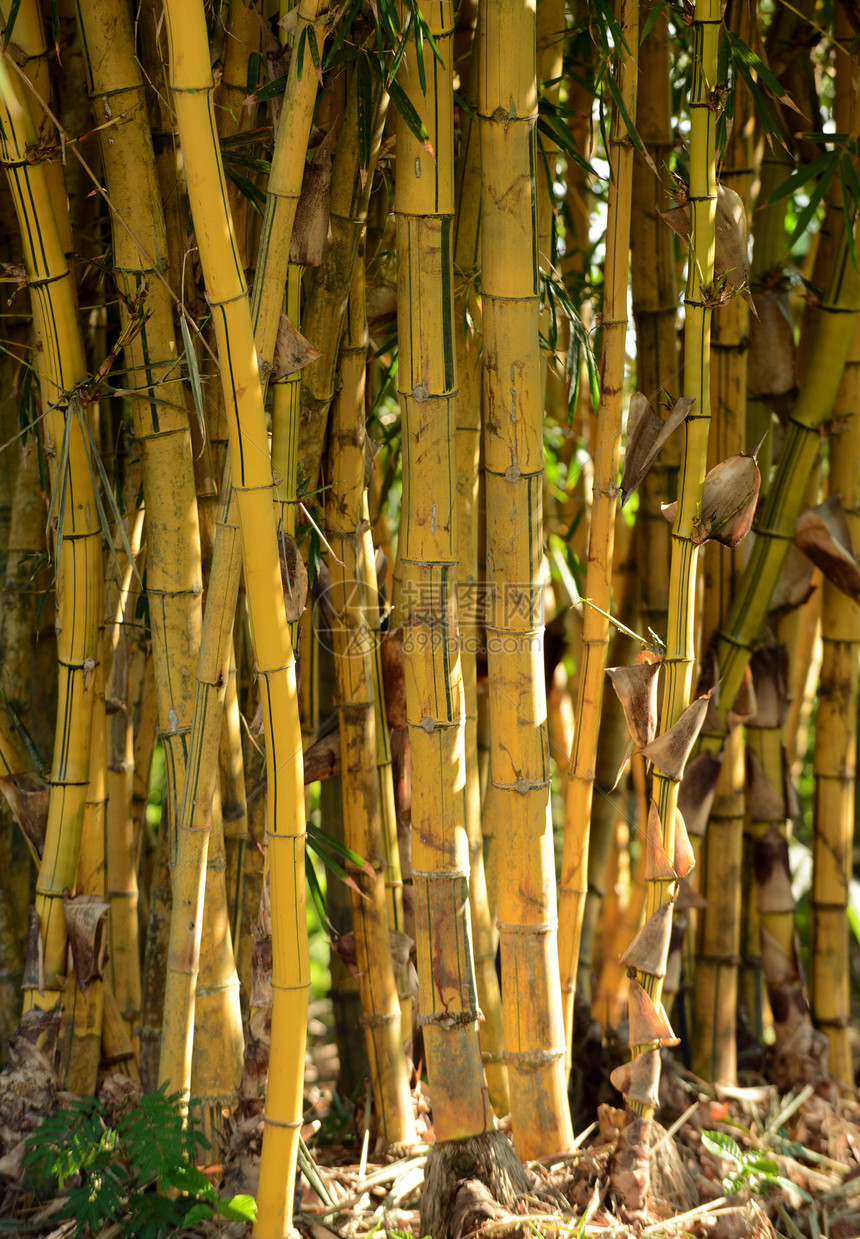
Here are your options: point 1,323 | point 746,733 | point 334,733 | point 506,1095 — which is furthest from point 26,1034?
point 746,733

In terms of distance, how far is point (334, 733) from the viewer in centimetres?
121

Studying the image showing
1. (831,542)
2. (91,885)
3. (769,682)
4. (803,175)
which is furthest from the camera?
(769,682)

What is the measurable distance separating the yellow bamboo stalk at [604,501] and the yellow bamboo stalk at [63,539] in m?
0.55

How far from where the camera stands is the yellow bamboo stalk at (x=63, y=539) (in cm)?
99

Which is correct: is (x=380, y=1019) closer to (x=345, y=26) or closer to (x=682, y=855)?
(x=682, y=855)

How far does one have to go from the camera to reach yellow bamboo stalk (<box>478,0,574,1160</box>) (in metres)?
0.96

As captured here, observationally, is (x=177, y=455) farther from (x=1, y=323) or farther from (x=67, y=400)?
(x=1, y=323)

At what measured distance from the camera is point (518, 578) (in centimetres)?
106

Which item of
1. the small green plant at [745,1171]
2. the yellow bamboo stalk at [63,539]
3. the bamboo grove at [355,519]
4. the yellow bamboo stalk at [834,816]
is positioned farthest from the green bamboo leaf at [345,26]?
the small green plant at [745,1171]

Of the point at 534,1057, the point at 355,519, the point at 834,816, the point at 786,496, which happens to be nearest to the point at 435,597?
the point at 355,519

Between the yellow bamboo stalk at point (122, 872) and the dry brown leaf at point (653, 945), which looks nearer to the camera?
the dry brown leaf at point (653, 945)

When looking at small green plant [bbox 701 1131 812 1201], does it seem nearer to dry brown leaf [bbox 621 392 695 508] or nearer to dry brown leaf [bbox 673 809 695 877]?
dry brown leaf [bbox 673 809 695 877]

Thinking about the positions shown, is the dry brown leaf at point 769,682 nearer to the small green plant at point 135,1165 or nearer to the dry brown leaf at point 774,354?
the dry brown leaf at point 774,354

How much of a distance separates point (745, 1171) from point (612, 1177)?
0.21 meters
